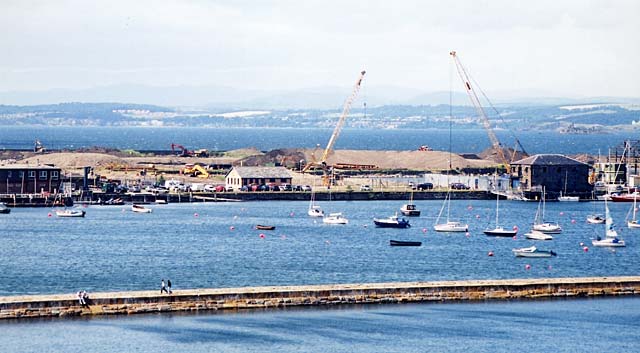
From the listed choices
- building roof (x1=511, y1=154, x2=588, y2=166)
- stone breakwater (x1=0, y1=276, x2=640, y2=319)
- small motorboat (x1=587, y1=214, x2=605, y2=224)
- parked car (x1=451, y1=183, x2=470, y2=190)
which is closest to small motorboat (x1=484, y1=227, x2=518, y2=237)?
small motorboat (x1=587, y1=214, x2=605, y2=224)

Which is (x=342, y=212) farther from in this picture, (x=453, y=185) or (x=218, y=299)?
(x=218, y=299)

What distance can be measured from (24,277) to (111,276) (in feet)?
14.2

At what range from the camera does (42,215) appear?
10075 cm

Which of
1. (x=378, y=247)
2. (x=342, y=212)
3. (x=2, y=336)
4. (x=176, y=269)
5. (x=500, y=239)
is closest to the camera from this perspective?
(x=2, y=336)

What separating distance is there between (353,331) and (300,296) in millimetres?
→ 4408

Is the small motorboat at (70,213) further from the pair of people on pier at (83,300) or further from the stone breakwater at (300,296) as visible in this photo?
the pair of people on pier at (83,300)

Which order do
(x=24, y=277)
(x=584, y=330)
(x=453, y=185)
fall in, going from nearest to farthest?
(x=584, y=330), (x=24, y=277), (x=453, y=185)

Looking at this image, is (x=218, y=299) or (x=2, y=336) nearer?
(x=2, y=336)

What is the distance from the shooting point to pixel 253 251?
254 ft

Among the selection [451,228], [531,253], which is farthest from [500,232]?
[531,253]

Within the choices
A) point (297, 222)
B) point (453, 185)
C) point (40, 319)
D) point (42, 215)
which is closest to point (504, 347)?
point (40, 319)

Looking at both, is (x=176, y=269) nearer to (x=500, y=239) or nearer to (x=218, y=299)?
(x=218, y=299)

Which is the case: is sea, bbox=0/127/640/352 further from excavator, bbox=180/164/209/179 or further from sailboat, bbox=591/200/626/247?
excavator, bbox=180/164/209/179

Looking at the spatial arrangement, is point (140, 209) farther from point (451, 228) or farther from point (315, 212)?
point (451, 228)
